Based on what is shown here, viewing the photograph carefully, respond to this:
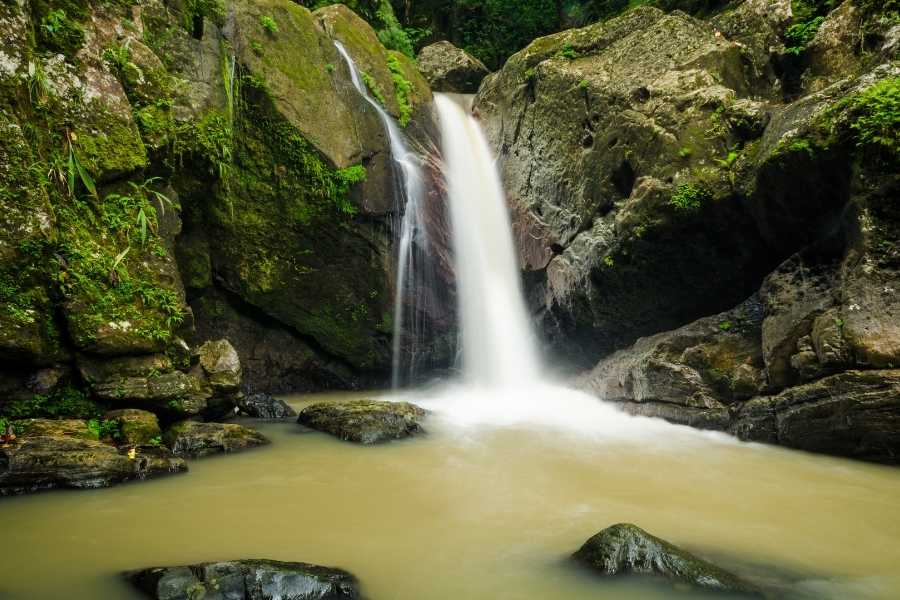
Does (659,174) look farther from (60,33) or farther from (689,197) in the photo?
(60,33)

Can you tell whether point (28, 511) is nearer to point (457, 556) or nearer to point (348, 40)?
point (457, 556)

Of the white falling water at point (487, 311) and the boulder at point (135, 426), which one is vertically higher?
the white falling water at point (487, 311)

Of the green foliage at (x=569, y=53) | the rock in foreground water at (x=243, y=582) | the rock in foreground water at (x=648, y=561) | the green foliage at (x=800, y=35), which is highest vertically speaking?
the green foliage at (x=569, y=53)

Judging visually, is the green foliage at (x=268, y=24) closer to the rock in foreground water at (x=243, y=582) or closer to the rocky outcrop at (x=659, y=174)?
the rocky outcrop at (x=659, y=174)

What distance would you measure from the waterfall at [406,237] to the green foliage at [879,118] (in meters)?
7.16

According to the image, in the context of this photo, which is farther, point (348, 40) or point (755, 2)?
point (348, 40)

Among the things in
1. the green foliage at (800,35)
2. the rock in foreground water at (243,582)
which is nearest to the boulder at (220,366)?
the rock in foreground water at (243,582)

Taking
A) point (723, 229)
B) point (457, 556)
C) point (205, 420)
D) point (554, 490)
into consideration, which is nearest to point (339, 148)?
point (205, 420)

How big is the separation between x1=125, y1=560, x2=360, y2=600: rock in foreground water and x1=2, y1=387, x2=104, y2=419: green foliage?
10.3ft

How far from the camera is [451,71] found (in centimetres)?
1548

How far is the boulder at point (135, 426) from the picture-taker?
5.24m

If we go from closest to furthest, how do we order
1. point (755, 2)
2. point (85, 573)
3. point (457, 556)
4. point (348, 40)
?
point (85, 573), point (457, 556), point (755, 2), point (348, 40)

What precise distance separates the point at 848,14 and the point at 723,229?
11.1 feet

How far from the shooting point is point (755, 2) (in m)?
9.02
